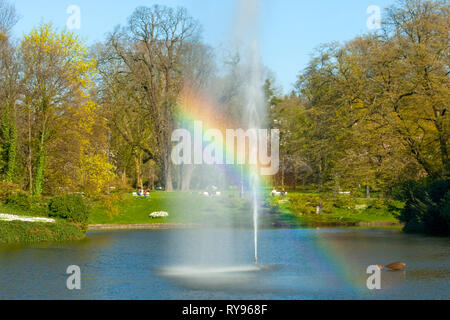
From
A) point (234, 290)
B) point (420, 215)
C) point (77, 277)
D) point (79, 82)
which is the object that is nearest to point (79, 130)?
point (79, 82)

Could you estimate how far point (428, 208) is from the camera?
36.3 metres

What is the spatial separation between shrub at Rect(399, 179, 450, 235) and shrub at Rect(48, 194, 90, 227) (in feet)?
65.4

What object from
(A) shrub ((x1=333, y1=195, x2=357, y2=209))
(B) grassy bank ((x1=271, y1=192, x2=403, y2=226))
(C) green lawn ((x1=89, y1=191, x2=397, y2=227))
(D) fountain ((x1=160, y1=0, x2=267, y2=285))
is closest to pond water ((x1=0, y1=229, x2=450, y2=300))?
(D) fountain ((x1=160, y1=0, x2=267, y2=285))

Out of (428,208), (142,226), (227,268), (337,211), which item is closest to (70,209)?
(142,226)

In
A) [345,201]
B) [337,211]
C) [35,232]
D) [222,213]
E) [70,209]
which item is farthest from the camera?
[337,211]

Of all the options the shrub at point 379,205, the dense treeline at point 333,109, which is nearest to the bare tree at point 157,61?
the dense treeline at point 333,109

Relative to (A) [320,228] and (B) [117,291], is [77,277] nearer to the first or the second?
(B) [117,291]

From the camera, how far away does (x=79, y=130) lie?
4772 cm

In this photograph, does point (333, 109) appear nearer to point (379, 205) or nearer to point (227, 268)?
point (379, 205)

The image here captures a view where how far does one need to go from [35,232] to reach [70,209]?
11.3 feet

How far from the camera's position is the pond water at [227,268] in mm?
17406

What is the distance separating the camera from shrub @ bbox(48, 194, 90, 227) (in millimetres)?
34969

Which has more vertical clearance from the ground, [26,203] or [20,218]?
[26,203]

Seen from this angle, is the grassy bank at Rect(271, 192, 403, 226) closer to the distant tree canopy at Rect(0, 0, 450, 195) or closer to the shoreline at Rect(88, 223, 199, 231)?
the distant tree canopy at Rect(0, 0, 450, 195)
